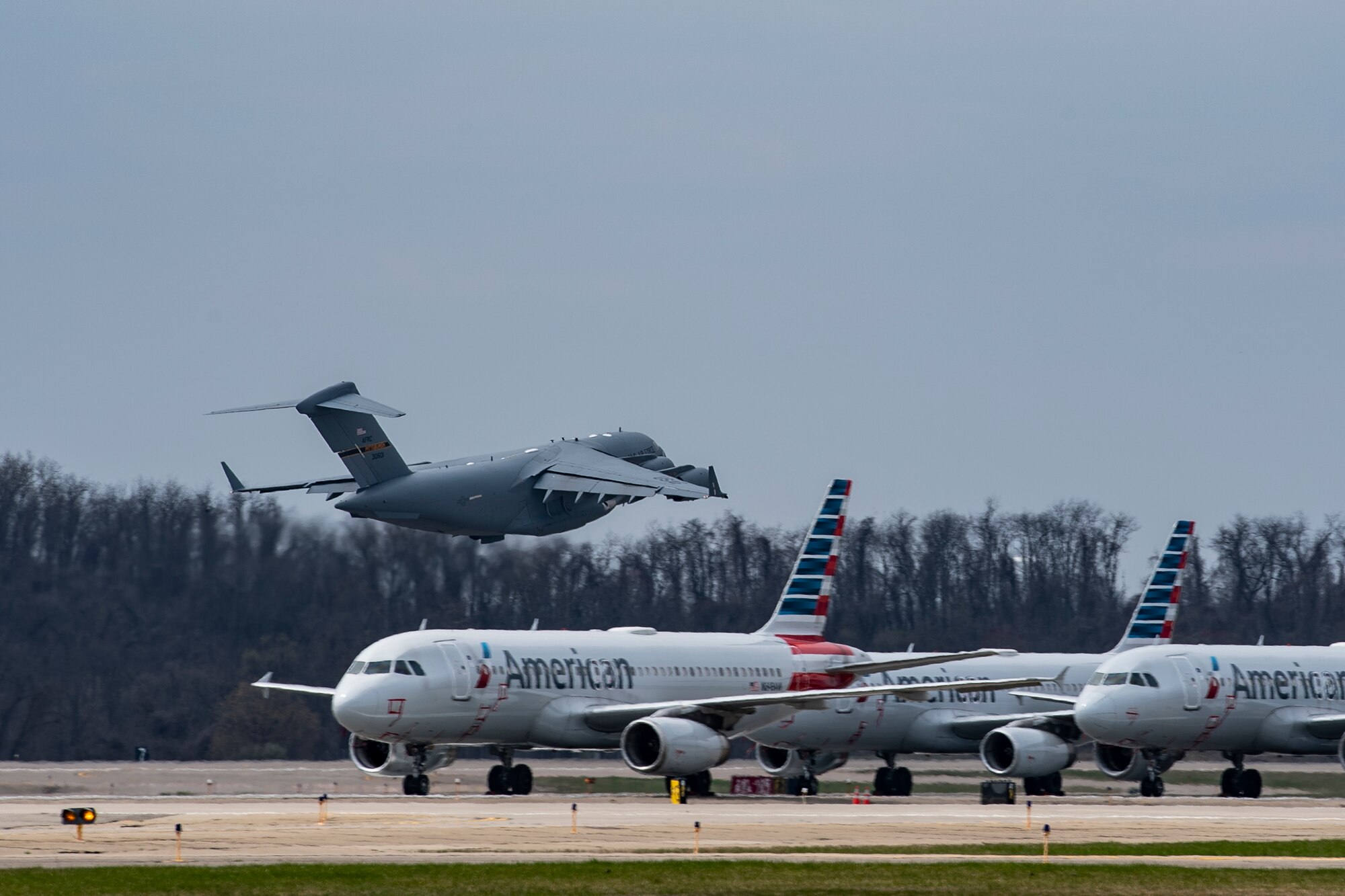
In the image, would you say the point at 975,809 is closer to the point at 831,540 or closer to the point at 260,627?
the point at 831,540

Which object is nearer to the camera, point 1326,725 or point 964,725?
point 1326,725

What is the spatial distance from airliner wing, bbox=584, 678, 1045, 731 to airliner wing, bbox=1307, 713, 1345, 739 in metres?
9.59

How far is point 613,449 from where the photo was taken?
6322 centimetres

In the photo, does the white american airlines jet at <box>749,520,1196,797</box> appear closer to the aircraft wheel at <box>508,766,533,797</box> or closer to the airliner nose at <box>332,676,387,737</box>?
the aircraft wheel at <box>508,766,533,797</box>

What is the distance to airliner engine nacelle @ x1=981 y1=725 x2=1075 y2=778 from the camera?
51.3 metres

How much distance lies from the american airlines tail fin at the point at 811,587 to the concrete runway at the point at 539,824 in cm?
705

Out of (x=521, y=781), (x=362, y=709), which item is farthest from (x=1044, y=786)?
(x=362, y=709)

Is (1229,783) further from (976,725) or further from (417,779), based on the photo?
(417,779)

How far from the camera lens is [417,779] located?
4819cm

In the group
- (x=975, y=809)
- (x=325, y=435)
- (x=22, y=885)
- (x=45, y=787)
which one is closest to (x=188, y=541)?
(x=325, y=435)

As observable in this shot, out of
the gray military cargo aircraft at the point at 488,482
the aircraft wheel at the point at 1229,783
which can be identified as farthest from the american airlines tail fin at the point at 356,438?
the aircraft wheel at the point at 1229,783

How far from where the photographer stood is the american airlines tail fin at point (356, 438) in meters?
61.2

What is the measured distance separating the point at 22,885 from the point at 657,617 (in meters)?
59.9

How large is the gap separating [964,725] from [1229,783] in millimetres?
7023
